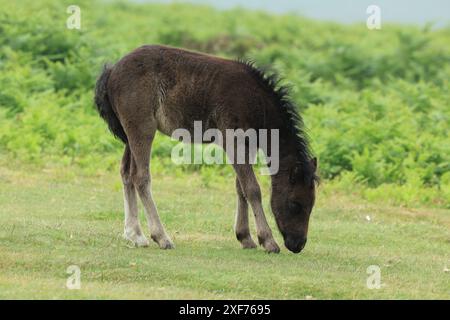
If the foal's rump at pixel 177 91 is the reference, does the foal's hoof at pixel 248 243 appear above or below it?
below

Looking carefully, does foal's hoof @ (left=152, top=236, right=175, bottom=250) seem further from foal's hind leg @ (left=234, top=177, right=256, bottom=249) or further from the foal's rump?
the foal's rump

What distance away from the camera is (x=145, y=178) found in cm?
1204

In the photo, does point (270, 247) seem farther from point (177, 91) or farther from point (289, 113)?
point (177, 91)

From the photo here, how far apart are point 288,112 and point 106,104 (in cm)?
237

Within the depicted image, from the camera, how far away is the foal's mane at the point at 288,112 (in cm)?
1177

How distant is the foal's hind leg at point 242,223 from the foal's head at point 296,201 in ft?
2.19

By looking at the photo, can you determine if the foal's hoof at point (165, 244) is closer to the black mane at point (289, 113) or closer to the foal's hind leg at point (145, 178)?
the foal's hind leg at point (145, 178)

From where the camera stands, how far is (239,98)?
462 inches

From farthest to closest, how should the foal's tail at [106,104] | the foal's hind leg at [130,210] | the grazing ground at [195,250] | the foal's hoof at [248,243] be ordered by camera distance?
the foal's tail at [106,104] < the foal's hoof at [248,243] < the foal's hind leg at [130,210] < the grazing ground at [195,250]

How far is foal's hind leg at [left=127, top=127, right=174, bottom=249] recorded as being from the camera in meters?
11.9

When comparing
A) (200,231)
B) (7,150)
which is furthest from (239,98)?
Result: (7,150)

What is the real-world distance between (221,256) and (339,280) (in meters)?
1.75

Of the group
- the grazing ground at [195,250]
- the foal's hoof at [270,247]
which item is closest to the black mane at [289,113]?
the foal's hoof at [270,247]
